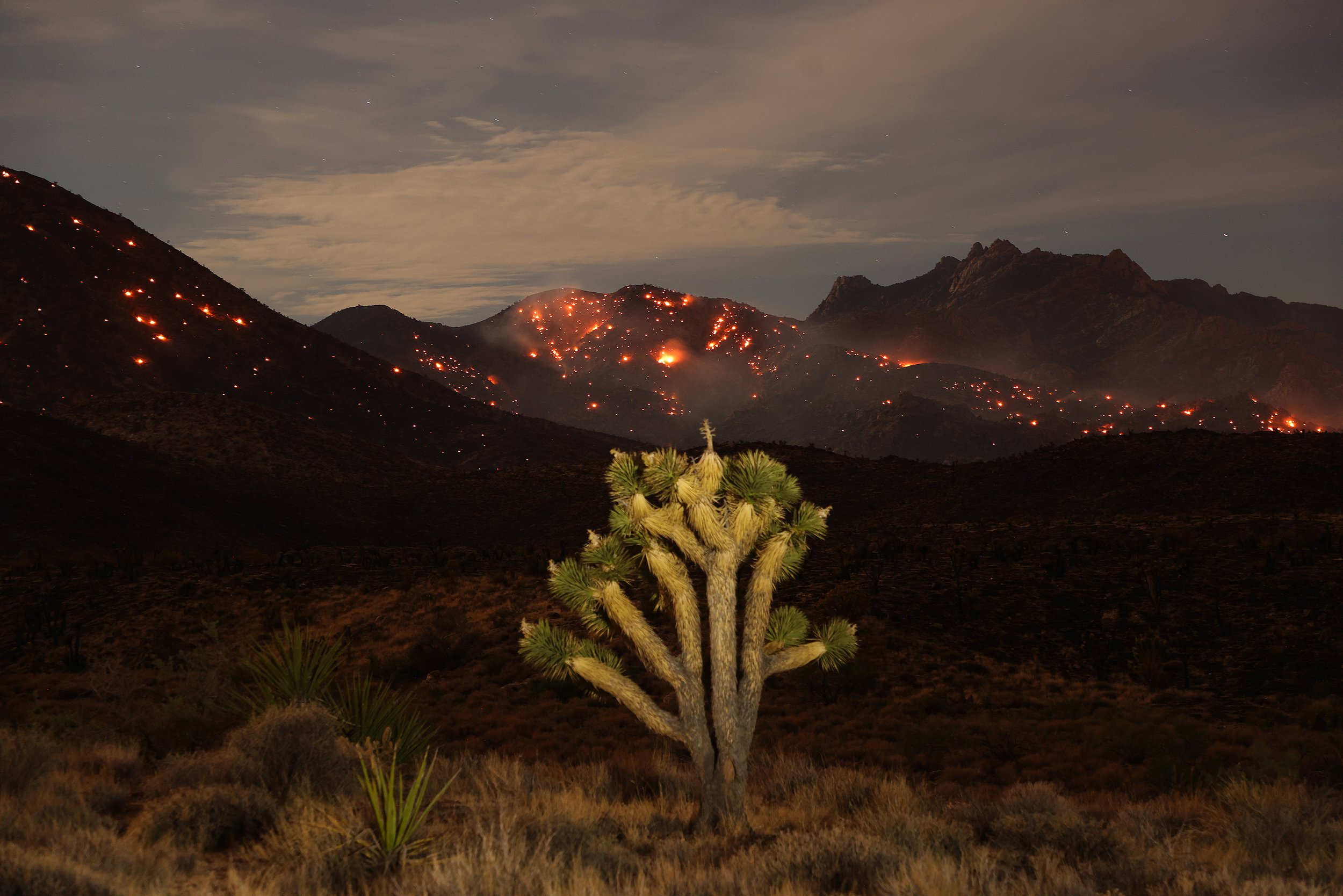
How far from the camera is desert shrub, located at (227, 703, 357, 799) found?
334 inches

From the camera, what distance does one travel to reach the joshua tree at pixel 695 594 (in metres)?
10.0

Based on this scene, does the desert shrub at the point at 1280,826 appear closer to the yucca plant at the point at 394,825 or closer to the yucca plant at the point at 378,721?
the yucca plant at the point at 394,825

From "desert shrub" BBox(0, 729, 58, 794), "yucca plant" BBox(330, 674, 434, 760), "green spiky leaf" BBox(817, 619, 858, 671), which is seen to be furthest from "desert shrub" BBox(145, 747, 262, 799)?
"green spiky leaf" BBox(817, 619, 858, 671)

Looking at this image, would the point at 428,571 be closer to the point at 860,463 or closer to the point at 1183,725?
the point at 1183,725

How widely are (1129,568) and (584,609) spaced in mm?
22900

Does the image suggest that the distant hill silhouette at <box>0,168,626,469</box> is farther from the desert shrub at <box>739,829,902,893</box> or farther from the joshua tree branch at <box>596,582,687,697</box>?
the desert shrub at <box>739,829,902,893</box>

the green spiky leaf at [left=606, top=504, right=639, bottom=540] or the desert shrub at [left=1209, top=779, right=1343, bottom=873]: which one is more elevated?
the green spiky leaf at [left=606, top=504, right=639, bottom=540]

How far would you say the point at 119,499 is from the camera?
46.7 m

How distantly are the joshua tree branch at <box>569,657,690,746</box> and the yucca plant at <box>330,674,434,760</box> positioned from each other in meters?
1.92

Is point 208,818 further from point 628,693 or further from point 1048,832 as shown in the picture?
point 1048,832

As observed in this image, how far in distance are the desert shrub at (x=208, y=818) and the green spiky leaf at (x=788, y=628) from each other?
5.52 metres

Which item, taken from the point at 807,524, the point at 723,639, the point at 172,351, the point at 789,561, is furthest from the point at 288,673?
the point at 172,351

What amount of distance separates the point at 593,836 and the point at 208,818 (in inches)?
125

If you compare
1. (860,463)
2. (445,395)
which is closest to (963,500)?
(860,463)
